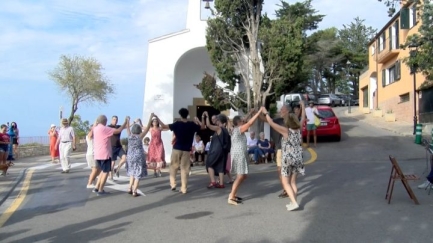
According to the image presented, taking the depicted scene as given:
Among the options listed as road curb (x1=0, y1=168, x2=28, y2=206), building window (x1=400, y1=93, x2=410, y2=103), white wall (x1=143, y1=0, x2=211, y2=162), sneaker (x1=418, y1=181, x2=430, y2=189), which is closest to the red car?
white wall (x1=143, y1=0, x2=211, y2=162)

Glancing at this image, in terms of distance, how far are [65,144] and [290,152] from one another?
355 inches

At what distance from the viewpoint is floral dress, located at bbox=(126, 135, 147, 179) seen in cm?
1066

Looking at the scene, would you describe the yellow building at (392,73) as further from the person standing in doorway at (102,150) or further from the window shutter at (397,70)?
the person standing in doorway at (102,150)

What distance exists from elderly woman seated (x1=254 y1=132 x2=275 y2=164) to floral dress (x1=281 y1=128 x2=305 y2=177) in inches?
313

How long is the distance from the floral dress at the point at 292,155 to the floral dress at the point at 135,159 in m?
3.28

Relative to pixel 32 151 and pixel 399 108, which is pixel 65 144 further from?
pixel 399 108

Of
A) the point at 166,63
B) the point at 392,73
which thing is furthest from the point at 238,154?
the point at 392,73

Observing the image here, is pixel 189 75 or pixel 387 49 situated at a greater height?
pixel 387 49

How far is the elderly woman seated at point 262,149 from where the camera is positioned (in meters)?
16.9

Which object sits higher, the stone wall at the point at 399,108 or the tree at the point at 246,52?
the tree at the point at 246,52

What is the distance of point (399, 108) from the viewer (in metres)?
33.2

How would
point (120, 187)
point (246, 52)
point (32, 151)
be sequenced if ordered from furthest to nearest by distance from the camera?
point (32, 151) → point (246, 52) → point (120, 187)

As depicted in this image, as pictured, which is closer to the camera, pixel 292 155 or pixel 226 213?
pixel 226 213

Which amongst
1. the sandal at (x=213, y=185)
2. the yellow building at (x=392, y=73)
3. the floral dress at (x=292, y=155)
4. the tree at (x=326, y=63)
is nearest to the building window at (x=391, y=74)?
the yellow building at (x=392, y=73)
